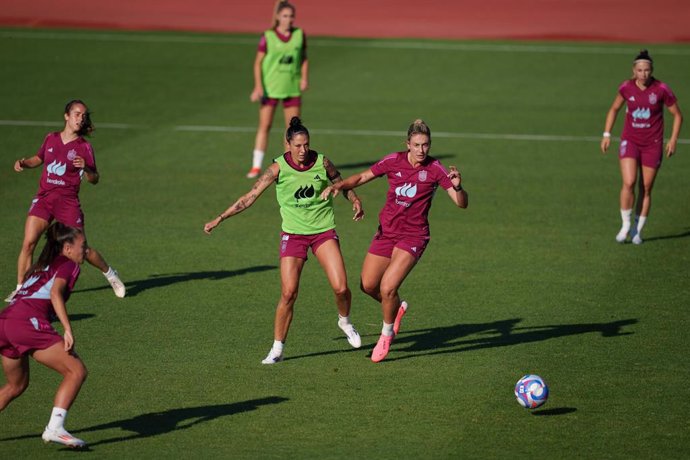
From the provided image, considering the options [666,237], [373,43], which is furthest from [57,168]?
[373,43]

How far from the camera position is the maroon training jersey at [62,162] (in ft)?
46.1

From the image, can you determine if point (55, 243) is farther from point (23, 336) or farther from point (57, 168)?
point (57, 168)

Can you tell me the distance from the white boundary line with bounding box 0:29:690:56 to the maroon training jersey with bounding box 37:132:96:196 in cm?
1994

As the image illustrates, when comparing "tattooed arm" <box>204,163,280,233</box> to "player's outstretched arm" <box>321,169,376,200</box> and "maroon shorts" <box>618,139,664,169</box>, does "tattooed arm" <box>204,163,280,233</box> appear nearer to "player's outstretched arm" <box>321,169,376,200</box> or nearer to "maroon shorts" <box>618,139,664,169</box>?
"player's outstretched arm" <box>321,169,376,200</box>

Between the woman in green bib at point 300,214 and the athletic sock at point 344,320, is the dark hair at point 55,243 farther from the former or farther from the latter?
the athletic sock at point 344,320

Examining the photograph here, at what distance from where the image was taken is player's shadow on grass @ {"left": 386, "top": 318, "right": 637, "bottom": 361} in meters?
13.1

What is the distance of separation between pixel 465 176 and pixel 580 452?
37.1 ft

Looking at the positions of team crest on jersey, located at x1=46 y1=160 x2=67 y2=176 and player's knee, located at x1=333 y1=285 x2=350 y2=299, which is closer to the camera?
player's knee, located at x1=333 y1=285 x2=350 y2=299

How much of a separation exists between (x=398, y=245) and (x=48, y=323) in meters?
4.12

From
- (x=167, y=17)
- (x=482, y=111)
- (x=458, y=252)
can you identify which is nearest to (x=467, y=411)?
(x=458, y=252)

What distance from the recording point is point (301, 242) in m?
12.5

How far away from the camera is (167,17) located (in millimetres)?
37625

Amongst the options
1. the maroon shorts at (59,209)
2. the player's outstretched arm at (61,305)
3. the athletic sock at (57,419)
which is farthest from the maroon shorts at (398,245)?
the athletic sock at (57,419)

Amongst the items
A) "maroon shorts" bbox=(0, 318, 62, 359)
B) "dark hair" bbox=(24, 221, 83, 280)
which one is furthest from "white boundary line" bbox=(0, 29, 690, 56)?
"maroon shorts" bbox=(0, 318, 62, 359)
